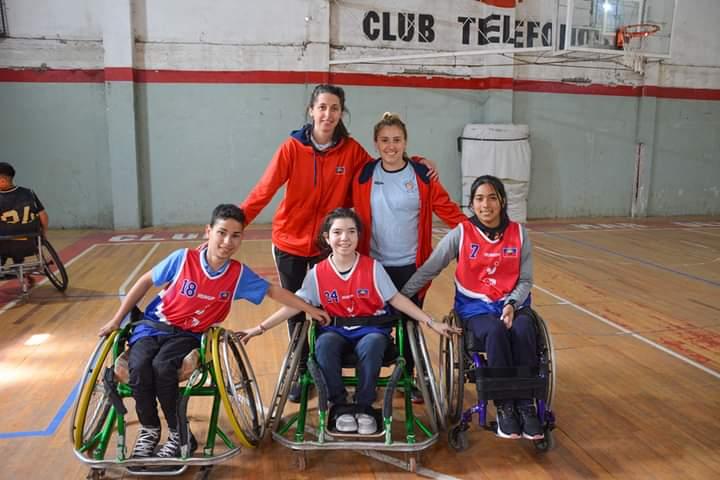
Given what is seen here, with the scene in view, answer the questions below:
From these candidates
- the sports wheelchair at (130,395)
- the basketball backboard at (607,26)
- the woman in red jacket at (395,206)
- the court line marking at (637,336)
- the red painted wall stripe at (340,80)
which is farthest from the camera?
the red painted wall stripe at (340,80)

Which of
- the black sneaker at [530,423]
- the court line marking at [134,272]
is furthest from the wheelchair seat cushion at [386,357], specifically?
the court line marking at [134,272]

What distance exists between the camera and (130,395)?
194 cm

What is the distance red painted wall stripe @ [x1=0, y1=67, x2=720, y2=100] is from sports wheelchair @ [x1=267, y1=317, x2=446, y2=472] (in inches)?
224

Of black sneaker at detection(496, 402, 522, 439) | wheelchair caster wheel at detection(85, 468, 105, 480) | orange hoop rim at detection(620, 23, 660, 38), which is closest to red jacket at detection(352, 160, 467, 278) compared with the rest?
black sneaker at detection(496, 402, 522, 439)

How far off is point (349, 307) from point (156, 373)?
724 millimetres

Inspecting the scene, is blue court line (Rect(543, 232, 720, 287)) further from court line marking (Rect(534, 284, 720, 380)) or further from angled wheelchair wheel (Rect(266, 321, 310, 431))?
angled wheelchair wheel (Rect(266, 321, 310, 431))

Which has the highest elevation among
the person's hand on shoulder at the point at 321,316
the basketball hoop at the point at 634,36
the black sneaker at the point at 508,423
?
the basketball hoop at the point at 634,36

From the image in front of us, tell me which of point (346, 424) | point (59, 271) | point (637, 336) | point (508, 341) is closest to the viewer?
point (346, 424)

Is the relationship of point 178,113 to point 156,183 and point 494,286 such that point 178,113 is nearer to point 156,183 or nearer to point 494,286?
point 156,183

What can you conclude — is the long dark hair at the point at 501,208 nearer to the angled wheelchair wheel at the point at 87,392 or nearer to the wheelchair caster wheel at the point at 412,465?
the wheelchair caster wheel at the point at 412,465

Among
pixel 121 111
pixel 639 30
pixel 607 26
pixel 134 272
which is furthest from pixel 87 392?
pixel 639 30

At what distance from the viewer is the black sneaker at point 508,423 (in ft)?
6.67

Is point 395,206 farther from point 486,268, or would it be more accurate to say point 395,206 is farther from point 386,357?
point 386,357

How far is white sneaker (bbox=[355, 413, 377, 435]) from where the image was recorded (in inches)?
78.3
